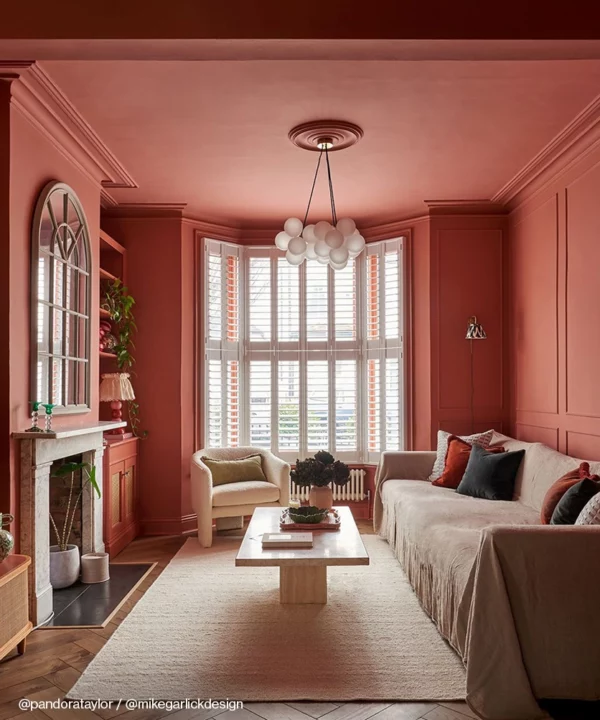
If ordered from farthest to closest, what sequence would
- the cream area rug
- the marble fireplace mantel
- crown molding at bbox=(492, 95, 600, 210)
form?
crown molding at bbox=(492, 95, 600, 210) < the marble fireplace mantel < the cream area rug

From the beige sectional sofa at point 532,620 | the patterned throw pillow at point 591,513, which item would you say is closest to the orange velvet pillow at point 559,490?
the patterned throw pillow at point 591,513

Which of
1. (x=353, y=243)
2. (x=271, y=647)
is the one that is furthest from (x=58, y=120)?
(x=271, y=647)

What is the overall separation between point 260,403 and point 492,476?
8.21 feet

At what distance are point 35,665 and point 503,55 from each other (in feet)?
11.1

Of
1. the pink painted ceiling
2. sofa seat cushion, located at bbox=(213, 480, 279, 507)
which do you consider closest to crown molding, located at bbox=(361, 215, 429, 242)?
the pink painted ceiling

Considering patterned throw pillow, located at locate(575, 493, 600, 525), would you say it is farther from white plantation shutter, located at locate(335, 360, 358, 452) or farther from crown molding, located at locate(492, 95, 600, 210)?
white plantation shutter, located at locate(335, 360, 358, 452)

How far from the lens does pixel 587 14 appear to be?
2.60 meters

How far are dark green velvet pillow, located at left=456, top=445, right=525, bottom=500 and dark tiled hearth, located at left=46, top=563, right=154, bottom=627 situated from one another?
235 cm

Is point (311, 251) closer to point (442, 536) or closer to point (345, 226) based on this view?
point (345, 226)

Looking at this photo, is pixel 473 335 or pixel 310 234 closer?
pixel 310 234

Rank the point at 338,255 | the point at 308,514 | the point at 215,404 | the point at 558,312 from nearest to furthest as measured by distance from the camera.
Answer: the point at 308,514 → the point at 338,255 → the point at 558,312 → the point at 215,404

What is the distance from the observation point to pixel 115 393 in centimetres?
532

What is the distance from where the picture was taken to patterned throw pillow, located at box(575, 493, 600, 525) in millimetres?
2828

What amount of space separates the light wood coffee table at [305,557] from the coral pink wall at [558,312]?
5.58 feet
